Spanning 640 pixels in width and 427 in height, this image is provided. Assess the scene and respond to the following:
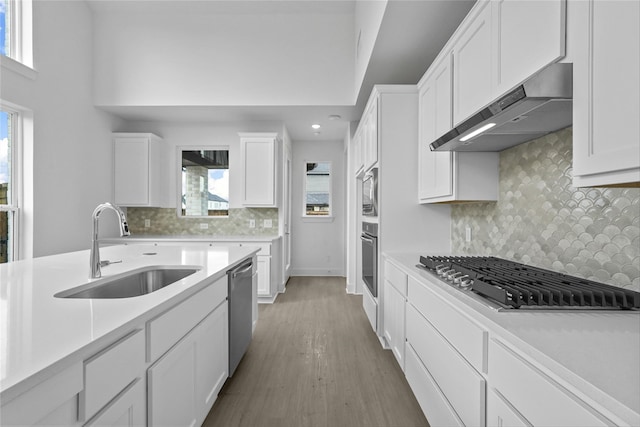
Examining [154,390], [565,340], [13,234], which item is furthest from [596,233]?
[13,234]

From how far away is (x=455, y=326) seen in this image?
1294mm

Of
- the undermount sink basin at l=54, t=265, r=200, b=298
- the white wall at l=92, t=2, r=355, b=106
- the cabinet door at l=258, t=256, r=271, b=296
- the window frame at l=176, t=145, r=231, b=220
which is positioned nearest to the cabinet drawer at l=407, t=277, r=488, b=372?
the undermount sink basin at l=54, t=265, r=200, b=298

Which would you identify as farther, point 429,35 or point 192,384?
point 429,35

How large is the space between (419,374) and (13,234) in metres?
3.91

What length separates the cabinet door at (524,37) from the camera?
3.49ft

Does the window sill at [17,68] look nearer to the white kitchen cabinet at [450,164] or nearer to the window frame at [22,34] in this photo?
the window frame at [22,34]

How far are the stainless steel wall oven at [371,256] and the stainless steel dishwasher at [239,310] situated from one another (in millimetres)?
1077

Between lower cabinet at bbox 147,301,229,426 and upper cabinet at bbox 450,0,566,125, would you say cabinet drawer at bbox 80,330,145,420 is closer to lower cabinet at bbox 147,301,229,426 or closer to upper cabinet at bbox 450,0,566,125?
lower cabinet at bbox 147,301,229,426

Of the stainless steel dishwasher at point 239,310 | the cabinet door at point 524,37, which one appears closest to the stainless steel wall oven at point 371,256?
the stainless steel dishwasher at point 239,310

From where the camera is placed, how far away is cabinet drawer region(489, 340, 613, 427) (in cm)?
68

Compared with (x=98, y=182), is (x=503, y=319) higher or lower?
lower

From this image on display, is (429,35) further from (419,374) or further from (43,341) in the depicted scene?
(43,341)

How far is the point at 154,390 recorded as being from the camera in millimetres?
1090

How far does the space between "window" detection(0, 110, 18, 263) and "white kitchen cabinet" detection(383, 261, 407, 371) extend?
3.64 meters
